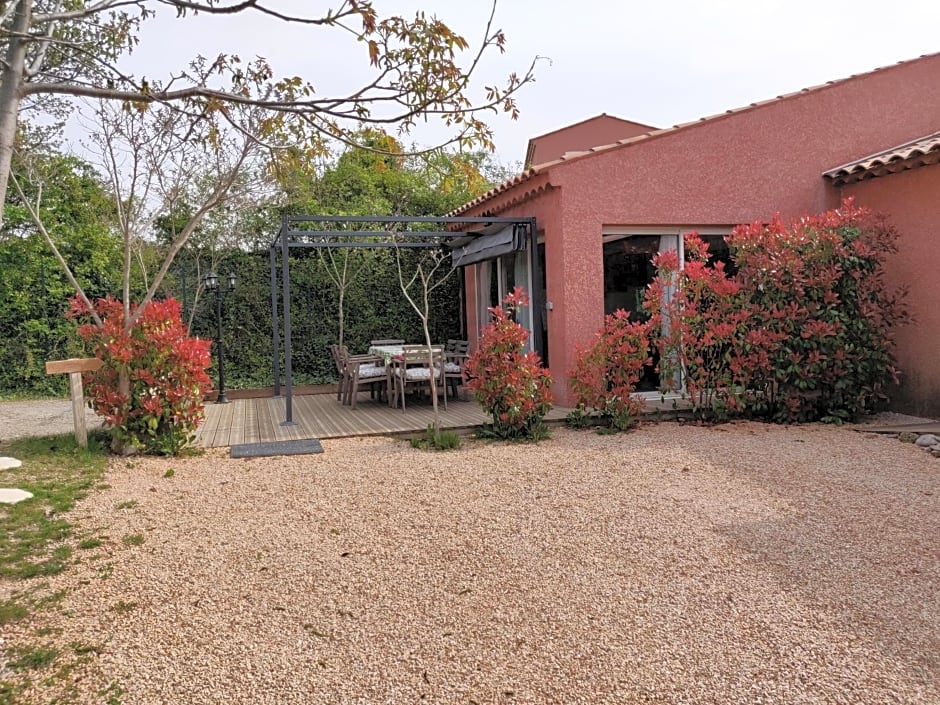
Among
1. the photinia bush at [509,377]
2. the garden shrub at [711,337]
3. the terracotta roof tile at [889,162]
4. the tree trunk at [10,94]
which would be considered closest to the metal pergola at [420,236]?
the garden shrub at [711,337]

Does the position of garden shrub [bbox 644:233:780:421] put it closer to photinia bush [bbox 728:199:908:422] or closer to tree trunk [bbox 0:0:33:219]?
photinia bush [bbox 728:199:908:422]

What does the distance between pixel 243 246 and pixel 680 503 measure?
10440 millimetres

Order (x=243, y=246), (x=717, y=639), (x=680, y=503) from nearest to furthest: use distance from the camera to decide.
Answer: (x=717, y=639) < (x=680, y=503) < (x=243, y=246)

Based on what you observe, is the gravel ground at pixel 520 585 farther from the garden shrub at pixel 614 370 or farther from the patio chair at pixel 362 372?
the patio chair at pixel 362 372

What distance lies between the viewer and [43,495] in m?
5.30

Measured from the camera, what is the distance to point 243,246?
514 inches

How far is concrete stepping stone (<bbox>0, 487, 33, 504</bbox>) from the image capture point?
506 centimetres

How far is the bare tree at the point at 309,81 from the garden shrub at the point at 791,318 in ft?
16.2

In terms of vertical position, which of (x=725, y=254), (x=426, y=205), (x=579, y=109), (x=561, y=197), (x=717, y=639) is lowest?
(x=717, y=639)

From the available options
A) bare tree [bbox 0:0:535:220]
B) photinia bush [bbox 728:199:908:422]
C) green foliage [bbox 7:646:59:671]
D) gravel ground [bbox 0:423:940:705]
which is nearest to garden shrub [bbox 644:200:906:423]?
photinia bush [bbox 728:199:908:422]

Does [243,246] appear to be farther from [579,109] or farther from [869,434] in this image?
[869,434]

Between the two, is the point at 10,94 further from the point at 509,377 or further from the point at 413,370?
the point at 413,370

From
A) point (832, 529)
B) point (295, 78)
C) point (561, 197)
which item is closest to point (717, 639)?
point (832, 529)

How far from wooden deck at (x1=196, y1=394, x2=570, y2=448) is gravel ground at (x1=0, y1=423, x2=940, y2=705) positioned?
167 centimetres
